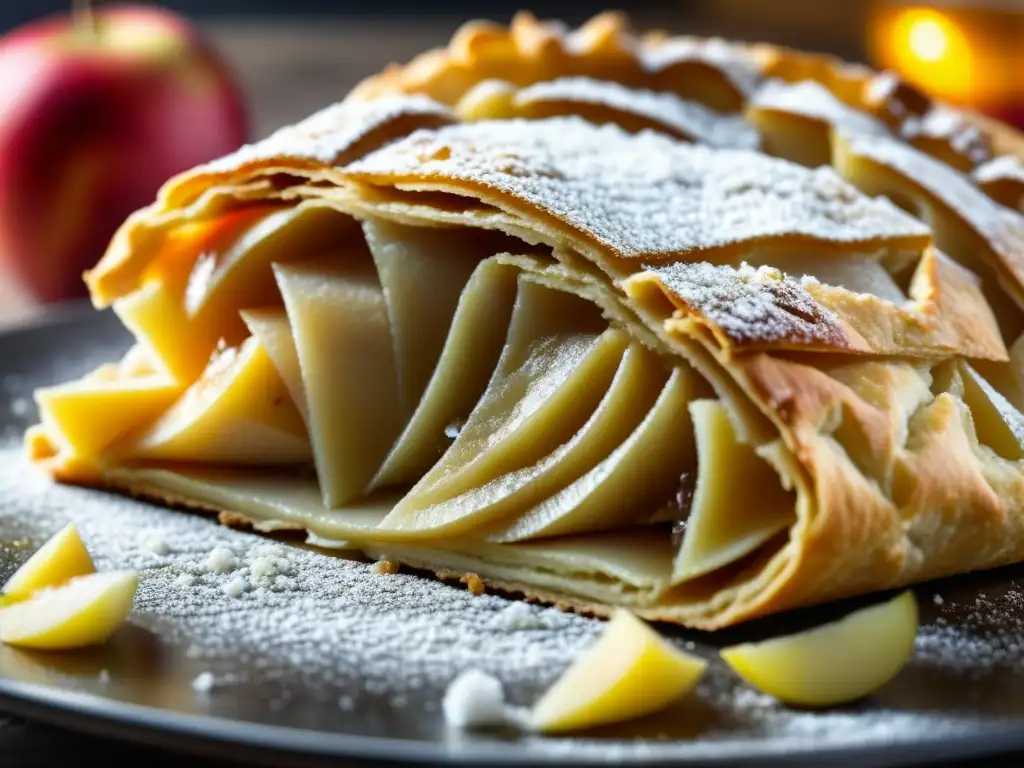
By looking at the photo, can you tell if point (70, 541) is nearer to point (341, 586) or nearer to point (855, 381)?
point (341, 586)

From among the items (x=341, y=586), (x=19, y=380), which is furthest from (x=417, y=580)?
(x=19, y=380)

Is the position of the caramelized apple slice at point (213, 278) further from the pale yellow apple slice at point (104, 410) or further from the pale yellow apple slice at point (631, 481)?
the pale yellow apple slice at point (631, 481)

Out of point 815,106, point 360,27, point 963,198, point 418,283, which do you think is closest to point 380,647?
point 418,283

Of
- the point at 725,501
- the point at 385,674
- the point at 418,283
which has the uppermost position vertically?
the point at 418,283

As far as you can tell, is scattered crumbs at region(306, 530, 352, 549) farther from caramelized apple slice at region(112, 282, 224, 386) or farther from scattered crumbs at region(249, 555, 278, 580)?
caramelized apple slice at region(112, 282, 224, 386)

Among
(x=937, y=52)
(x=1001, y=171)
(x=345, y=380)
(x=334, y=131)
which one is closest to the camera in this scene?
(x=345, y=380)

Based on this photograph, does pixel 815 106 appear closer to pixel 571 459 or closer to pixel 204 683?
pixel 571 459

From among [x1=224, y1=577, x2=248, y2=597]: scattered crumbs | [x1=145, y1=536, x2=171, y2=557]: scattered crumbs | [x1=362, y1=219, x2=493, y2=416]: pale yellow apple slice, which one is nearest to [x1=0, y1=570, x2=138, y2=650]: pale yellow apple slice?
[x1=224, y1=577, x2=248, y2=597]: scattered crumbs
